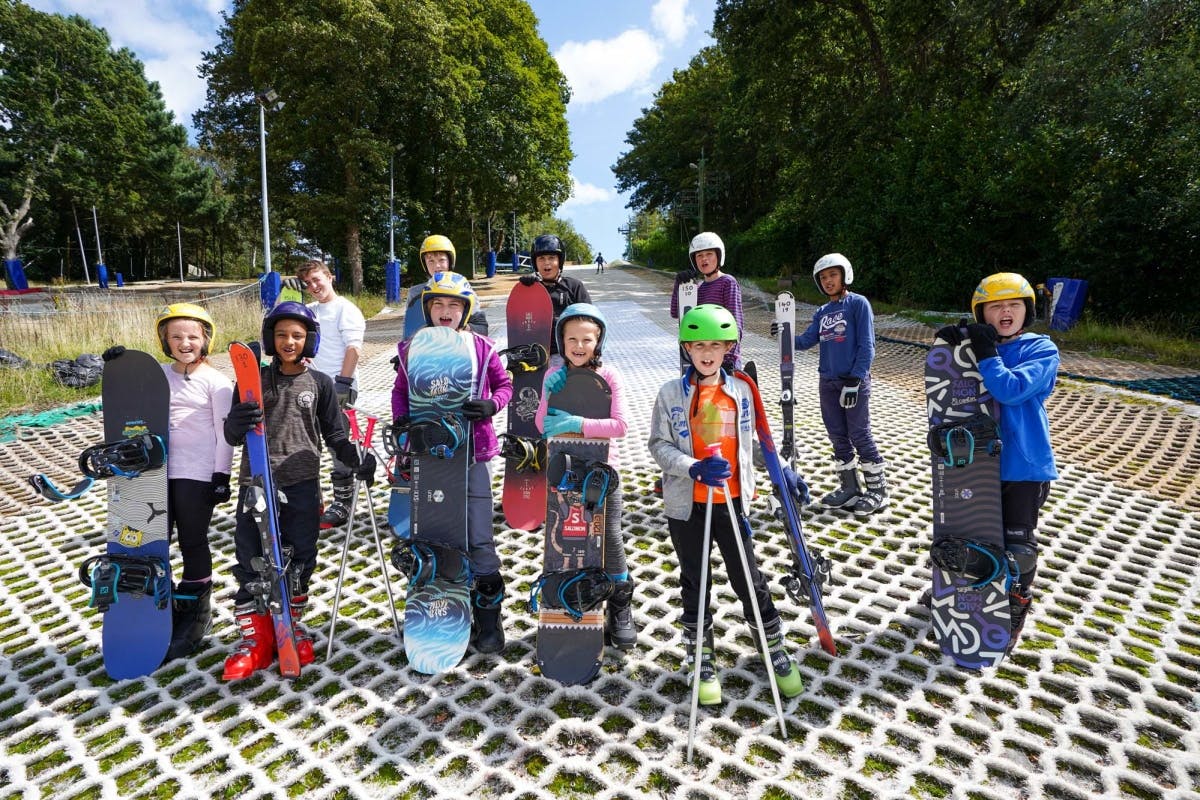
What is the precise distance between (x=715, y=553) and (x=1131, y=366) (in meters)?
10.1

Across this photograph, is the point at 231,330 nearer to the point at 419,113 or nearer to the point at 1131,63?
the point at 419,113

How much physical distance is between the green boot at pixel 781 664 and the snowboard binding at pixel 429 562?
5.23 feet

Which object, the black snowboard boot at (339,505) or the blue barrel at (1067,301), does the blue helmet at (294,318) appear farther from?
the blue barrel at (1067,301)

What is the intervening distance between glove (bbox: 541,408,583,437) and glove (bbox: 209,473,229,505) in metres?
1.78

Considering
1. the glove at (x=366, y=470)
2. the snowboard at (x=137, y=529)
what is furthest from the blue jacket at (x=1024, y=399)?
the snowboard at (x=137, y=529)

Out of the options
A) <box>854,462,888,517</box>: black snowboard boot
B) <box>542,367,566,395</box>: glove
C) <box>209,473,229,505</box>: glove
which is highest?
<box>542,367,566,395</box>: glove

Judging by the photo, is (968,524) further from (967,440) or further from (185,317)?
(185,317)

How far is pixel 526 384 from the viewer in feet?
15.8

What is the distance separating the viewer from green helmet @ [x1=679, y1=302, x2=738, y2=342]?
267 centimetres

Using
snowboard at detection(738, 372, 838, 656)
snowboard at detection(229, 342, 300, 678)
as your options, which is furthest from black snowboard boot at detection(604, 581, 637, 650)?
snowboard at detection(229, 342, 300, 678)

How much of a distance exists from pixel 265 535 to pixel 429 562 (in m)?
0.82

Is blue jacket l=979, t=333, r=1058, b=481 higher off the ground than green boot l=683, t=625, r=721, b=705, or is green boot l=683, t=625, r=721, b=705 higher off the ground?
blue jacket l=979, t=333, r=1058, b=481

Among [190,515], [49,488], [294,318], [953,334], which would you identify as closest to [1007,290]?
[953,334]

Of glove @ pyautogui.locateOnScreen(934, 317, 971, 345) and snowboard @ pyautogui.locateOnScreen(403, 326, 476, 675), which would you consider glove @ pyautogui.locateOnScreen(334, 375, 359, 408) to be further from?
glove @ pyautogui.locateOnScreen(934, 317, 971, 345)
